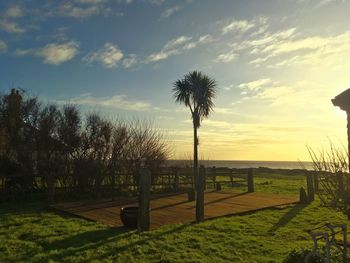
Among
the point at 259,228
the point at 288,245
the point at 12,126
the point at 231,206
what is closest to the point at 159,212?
the point at 231,206

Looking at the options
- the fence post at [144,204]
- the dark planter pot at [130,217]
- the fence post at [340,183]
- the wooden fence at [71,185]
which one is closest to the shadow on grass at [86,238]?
the dark planter pot at [130,217]

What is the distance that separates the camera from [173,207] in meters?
14.6

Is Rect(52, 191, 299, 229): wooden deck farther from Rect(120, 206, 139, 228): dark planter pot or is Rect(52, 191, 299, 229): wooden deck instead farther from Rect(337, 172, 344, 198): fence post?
Rect(337, 172, 344, 198): fence post

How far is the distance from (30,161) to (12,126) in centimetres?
191

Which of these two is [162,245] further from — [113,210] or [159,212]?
[113,210]

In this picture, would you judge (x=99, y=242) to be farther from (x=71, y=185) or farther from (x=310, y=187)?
(x=310, y=187)

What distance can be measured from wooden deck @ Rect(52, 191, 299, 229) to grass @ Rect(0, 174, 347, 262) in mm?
737

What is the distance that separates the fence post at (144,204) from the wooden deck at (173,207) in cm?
61

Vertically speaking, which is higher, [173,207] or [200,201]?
[200,201]

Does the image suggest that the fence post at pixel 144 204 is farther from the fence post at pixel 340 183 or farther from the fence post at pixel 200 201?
the fence post at pixel 340 183

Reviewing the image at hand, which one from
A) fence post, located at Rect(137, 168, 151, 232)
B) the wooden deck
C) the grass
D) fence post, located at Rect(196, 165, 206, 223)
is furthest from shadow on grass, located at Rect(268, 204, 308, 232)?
fence post, located at Rect(137, 168, 151, 232)

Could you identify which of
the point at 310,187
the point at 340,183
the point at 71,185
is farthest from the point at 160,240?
the point at 71,185

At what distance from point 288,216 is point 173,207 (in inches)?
162

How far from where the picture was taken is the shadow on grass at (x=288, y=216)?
11.0 m
